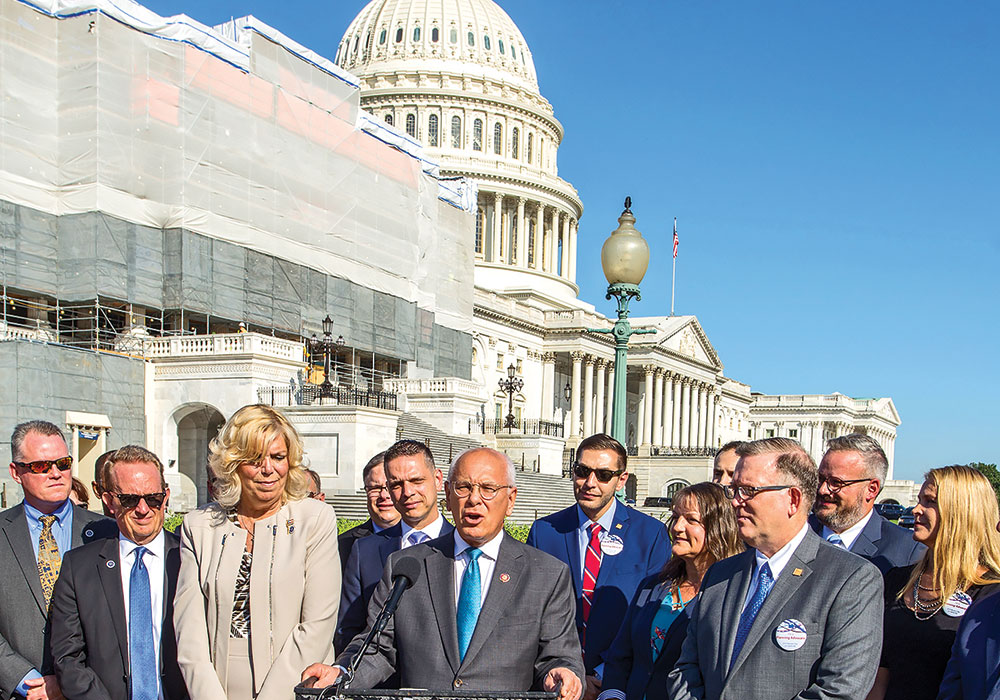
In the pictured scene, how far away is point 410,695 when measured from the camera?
13.3ft

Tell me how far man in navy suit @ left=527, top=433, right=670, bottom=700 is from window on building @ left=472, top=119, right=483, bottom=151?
2985 inches

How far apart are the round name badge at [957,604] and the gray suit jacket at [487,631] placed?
1740 millimetres

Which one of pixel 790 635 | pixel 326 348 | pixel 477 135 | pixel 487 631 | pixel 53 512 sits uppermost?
pixel 477 135

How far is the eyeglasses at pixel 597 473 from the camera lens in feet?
21.2

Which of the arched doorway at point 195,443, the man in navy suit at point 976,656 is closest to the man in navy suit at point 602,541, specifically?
the man in navy suit at point 976,656

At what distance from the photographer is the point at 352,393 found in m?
33.4

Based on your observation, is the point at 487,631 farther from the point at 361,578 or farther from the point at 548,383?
the point at 548,383

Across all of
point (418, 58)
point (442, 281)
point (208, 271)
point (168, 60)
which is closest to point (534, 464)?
point (442, 281)

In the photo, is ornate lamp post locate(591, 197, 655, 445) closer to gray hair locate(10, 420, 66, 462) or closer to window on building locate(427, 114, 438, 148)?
gray hair locate(10, 420, 66, 462)

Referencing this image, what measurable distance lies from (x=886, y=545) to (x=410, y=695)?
11.2 feet

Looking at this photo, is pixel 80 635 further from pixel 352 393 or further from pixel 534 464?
pixel 534 464

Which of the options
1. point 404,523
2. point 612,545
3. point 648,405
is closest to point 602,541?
point 612,545

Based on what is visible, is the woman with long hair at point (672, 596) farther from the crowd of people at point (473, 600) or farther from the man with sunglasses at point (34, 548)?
the man with sunglasses at point (34, 548)

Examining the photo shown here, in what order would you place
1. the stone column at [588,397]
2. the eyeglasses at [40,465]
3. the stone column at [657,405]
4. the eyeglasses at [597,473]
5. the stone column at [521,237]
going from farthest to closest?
the stone column at [521,237], the stone column at [657,405], the stone column at [588,397], the eyeglasses at [597,473], the eyeglasses at [40,465]
